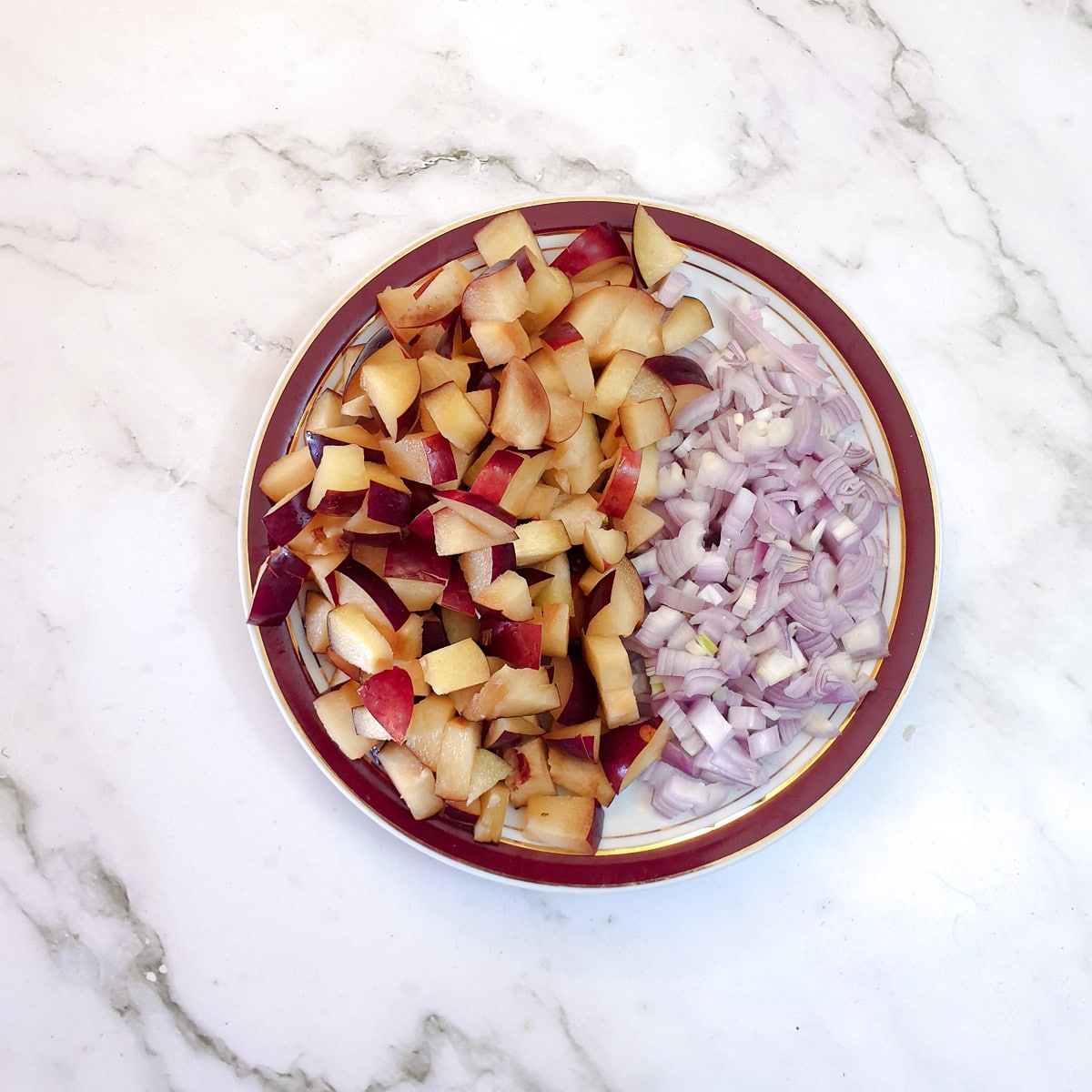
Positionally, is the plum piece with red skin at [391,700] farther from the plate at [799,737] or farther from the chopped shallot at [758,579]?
the chopped shallot at [758,579]

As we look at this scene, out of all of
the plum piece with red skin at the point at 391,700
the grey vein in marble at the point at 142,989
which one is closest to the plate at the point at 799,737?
the plum piece with red skin at the point at 391,700

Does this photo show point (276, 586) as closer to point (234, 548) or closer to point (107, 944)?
point (234, 548)

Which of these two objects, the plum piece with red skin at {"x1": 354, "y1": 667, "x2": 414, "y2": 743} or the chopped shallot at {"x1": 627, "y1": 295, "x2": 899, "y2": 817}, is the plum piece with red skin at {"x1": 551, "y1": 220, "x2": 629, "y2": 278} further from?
the plum piece with red skin at {"x1": 354, "y1": 667, "x2": 414, "y2": 743}

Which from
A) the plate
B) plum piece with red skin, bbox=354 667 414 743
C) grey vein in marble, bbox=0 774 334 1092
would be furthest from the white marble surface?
plum piece with red skin, bbox=354 667 414 743

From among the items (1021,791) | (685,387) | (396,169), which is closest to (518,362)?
(685,387)

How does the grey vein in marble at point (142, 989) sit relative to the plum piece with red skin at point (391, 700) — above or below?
below

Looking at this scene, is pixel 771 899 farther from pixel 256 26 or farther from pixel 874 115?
pixel 256 26
